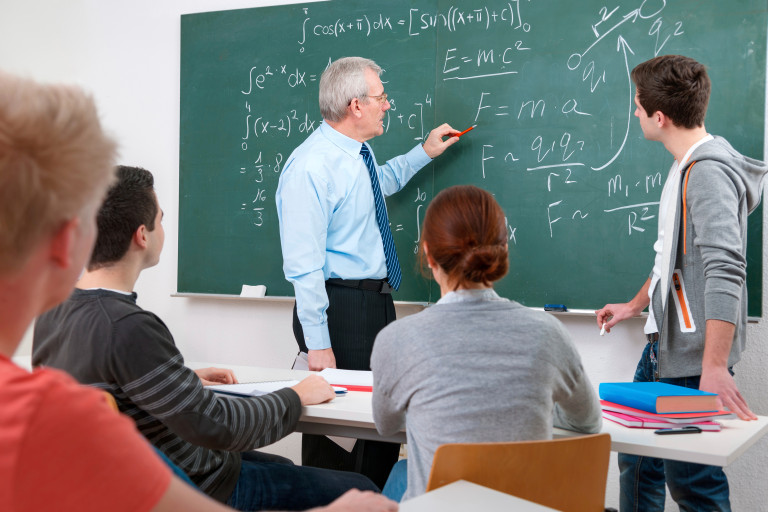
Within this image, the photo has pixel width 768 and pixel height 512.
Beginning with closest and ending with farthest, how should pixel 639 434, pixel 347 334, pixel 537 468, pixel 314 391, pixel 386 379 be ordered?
pixel 537 468, pixel 386 379, pixel 639 434, pixel 314 391, pixel 347 334

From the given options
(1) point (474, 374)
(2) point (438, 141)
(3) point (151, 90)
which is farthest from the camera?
(3) point (151, 90)

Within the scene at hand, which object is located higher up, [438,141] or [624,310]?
[438,141]

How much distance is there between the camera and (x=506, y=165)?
3.14 metres

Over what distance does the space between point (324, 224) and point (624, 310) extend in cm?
127

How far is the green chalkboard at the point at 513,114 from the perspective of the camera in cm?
284

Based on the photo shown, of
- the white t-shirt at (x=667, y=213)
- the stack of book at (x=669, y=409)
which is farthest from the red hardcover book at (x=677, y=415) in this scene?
the white t-shirt at (x=667, y=213)

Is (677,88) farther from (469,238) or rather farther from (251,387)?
(251,387)

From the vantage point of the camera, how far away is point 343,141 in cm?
301

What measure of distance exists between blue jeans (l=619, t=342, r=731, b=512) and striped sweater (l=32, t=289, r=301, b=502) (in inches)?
50.8

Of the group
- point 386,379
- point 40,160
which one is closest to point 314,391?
point 386,379

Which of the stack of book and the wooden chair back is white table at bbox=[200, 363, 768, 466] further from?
the wooden chair back

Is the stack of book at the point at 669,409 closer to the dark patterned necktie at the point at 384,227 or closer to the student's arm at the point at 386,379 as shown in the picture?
the student's arm at the point at 386,379

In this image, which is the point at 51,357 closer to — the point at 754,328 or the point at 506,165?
the point at 506,165

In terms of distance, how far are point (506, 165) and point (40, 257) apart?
265cm
